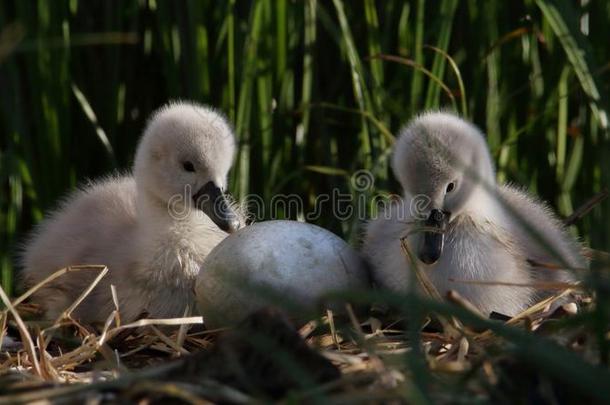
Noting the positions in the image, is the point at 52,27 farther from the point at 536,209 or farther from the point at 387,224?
the point at 536,209

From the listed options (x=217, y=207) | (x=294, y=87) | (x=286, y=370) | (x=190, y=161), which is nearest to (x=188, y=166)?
(x=190, y=161)

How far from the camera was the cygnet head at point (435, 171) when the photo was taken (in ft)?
9.76

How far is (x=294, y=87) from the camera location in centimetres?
426

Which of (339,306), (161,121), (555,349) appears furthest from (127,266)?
(555,349)

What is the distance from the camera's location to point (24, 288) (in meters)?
3.76

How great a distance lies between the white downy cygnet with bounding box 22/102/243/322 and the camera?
127 inches

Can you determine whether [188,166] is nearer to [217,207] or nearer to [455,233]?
[217,207]

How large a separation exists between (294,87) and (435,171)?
1.38 meters

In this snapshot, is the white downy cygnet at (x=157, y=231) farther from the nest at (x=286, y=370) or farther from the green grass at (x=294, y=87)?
the nest at (x=286, y=370)

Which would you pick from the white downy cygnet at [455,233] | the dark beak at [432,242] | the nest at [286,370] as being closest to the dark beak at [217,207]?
the white downy cygnet at [455,233]

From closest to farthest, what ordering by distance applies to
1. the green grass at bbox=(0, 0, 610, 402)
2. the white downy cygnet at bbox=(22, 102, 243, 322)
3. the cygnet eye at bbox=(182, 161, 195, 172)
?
1. the white downy cygnet at bbox=(22, 102, 243, 322)
2. the cygnet eye at bbox=(182, 161, 195, 172)
3. the green grass at bbox=(0, 0, 610, 402)

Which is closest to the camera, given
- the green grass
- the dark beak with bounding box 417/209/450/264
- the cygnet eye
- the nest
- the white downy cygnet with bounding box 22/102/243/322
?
the nest

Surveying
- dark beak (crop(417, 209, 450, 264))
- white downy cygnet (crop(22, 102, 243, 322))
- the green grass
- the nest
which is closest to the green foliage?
the green grass

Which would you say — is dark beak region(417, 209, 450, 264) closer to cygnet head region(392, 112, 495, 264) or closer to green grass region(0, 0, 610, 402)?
cygnet head region(392, 112, 495, 264)
